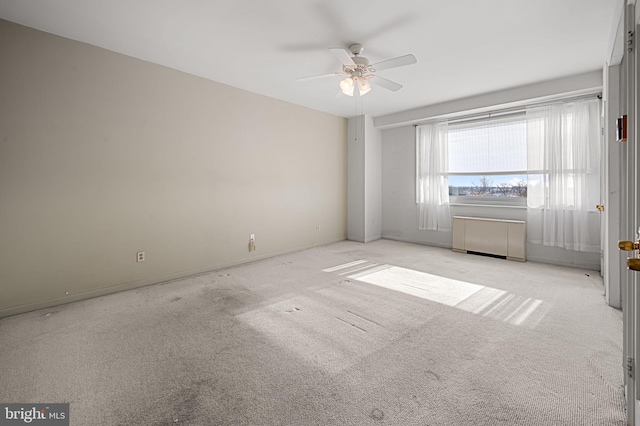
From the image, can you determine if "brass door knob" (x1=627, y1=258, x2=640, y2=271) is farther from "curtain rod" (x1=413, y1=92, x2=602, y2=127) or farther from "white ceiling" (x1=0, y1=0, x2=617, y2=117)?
"curtain rod" (x1=413, y1=92, x2=602, y2=127)

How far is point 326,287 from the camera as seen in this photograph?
11.7 ft

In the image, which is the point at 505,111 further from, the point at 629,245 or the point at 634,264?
the point at 634,264

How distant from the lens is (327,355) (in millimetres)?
2127

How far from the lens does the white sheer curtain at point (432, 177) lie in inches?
223

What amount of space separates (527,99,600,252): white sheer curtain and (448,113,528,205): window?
0.24 metres

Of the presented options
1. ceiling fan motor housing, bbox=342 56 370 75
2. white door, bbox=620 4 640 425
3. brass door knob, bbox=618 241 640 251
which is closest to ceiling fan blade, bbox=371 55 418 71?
ceiling fan motor housing, bbox=342 56 370 75

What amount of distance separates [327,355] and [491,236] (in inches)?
160

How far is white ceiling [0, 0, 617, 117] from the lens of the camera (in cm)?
255

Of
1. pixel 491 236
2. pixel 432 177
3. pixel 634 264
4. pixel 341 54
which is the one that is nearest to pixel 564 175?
pixel 491 236

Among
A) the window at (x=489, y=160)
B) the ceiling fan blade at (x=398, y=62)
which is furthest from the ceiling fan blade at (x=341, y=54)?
the window at (x=489, y=160)

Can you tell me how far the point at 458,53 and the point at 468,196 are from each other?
9.41 ft

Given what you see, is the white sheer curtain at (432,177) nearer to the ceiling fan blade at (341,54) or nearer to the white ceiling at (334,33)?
the white ceiling at (334,33)

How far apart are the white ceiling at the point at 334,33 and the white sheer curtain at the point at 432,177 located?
5.23 ft

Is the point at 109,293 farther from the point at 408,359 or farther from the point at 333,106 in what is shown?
the point at 333,106
